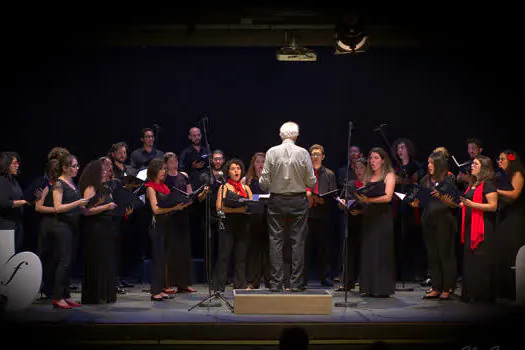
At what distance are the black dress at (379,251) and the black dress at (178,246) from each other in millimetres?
2105

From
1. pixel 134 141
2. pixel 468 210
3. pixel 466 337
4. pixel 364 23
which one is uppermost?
pixel 364 23

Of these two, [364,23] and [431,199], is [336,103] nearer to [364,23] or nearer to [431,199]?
[364,23]

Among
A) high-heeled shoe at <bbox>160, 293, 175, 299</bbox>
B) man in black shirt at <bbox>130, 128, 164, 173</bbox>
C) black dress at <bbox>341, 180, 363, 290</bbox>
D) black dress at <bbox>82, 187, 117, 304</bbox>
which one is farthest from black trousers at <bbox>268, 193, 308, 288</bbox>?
man in black shirt at <bbox>130, 128, 164, 173</bbox>

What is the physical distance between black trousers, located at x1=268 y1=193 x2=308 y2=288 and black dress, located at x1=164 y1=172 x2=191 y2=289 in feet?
5.30

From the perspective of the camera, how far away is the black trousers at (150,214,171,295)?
791 cm

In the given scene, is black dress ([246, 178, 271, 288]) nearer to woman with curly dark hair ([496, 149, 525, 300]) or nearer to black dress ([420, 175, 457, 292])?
black dress ([420, 175, 457, 292])

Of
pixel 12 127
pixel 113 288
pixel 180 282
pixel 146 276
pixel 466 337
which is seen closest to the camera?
pixel 466 337

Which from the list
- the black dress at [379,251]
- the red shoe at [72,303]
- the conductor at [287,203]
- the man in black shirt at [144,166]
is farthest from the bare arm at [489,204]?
the red shoe at [72,303]

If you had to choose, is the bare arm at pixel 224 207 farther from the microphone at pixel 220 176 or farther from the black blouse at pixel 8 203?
the black blouse at pixel 8 203

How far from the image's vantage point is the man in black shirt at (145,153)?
32.2ft

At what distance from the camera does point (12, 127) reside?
10.7 m

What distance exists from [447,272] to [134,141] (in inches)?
198

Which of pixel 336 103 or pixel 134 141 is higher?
pixel 336 103

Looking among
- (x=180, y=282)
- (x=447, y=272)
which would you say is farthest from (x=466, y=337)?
(x=180, y=282)
